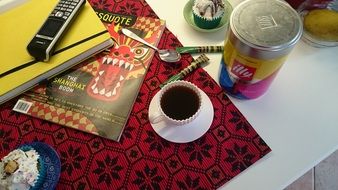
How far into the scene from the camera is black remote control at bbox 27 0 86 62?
0.54 meters

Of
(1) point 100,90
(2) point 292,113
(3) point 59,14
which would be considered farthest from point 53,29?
(2) point 292,113

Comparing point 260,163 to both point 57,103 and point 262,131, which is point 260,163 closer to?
point 262,131

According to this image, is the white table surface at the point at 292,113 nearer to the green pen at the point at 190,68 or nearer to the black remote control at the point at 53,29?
the green pen at the point at 190,68

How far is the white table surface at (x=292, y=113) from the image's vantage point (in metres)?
0.48

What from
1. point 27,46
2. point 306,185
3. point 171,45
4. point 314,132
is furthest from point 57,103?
point 306,185

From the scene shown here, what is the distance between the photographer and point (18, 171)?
44 centimetres

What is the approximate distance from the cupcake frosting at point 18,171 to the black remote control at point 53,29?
0.60ft

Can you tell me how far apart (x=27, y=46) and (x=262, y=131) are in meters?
0.45

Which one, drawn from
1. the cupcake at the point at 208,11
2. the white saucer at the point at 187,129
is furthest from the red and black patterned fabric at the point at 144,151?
the cupcake at the point at 208,11

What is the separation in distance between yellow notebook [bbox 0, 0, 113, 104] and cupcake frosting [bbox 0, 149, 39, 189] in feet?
0.46

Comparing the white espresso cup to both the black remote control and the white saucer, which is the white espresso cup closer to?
the white saucer

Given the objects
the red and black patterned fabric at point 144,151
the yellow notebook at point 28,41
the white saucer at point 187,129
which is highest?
the yellow notebook at point 28,41

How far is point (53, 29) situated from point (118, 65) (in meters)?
0.14

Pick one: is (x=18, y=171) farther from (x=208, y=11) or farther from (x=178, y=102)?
(x=208, y=11)
